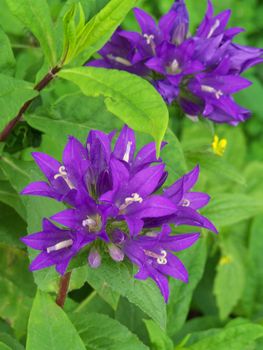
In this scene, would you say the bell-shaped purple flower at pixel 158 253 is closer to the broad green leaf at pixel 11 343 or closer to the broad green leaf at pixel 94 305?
the broad green leaf at pixel 11 343

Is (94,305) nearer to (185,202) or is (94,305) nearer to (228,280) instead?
(228,280)

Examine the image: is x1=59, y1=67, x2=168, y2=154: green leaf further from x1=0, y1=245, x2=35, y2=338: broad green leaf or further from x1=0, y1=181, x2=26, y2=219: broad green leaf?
x1=0, y1=245, x2=35, y2=338: broad green leaf

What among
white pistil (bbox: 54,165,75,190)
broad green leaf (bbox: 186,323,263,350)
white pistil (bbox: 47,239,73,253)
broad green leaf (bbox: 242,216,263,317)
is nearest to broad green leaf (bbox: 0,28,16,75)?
white pistil (bbox: 54,165,75,190)

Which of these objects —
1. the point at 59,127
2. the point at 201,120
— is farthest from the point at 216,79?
the point at 59,127

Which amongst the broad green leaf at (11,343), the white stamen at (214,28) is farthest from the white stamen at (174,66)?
the broad green leaf at (11,343)

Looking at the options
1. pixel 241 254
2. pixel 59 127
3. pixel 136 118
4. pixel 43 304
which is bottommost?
pixel 241 254

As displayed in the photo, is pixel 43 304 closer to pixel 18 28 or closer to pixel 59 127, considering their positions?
pixel 59 127

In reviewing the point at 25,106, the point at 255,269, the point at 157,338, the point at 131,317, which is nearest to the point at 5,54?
the point at 25,106
